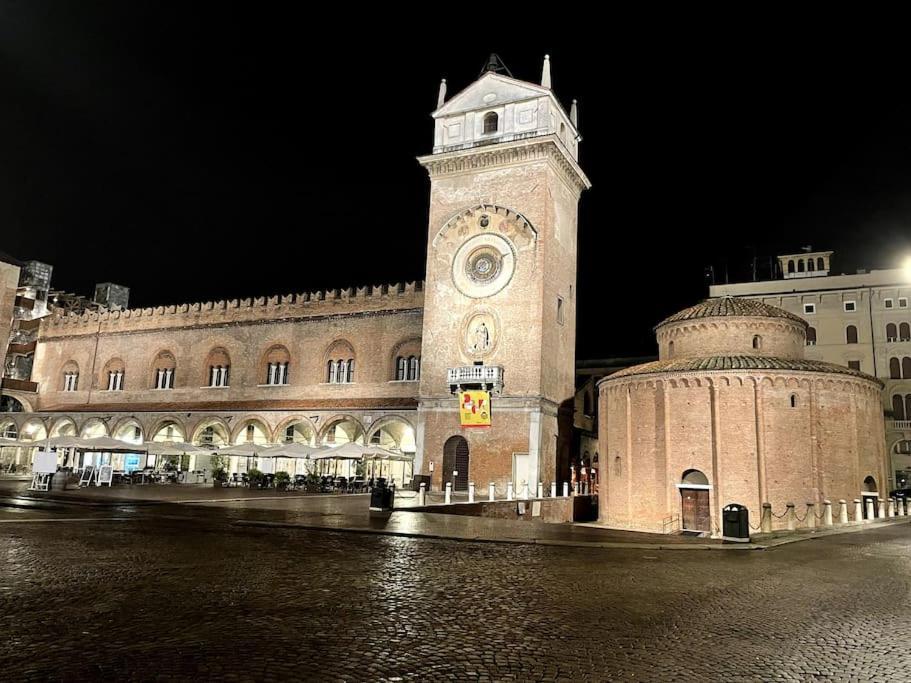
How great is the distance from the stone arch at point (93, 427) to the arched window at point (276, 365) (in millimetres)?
12178

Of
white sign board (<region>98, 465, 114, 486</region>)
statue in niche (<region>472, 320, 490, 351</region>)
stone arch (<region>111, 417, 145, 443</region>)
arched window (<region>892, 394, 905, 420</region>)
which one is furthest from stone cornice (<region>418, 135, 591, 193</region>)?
stone arch (<region>111, 417, 145, 443</region>)

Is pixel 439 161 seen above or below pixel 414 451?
above

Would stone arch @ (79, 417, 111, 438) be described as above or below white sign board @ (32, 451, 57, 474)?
above

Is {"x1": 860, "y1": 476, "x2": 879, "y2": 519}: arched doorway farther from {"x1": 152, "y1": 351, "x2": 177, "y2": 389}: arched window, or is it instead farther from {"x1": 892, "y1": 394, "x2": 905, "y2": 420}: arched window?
{"x1": 152, "y1": 351, "x2": 177, "y2": 389}: arched window

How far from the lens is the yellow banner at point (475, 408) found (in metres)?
32.2

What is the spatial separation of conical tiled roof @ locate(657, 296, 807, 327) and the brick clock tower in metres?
6.59

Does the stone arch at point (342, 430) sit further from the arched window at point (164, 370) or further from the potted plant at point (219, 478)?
the arched window at point (164, 370)

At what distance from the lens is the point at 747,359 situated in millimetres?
28172

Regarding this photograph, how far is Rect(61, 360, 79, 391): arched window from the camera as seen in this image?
51.2 metres

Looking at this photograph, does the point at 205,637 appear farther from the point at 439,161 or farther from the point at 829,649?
the point at 439,161

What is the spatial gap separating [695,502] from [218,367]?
30.8 meters

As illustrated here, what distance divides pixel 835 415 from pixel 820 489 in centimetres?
299

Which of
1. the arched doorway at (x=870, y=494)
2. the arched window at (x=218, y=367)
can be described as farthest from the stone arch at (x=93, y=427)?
the arched doorway at (x=870, y=494)

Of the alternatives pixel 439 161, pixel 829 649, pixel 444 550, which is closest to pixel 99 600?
pixel 444 550
